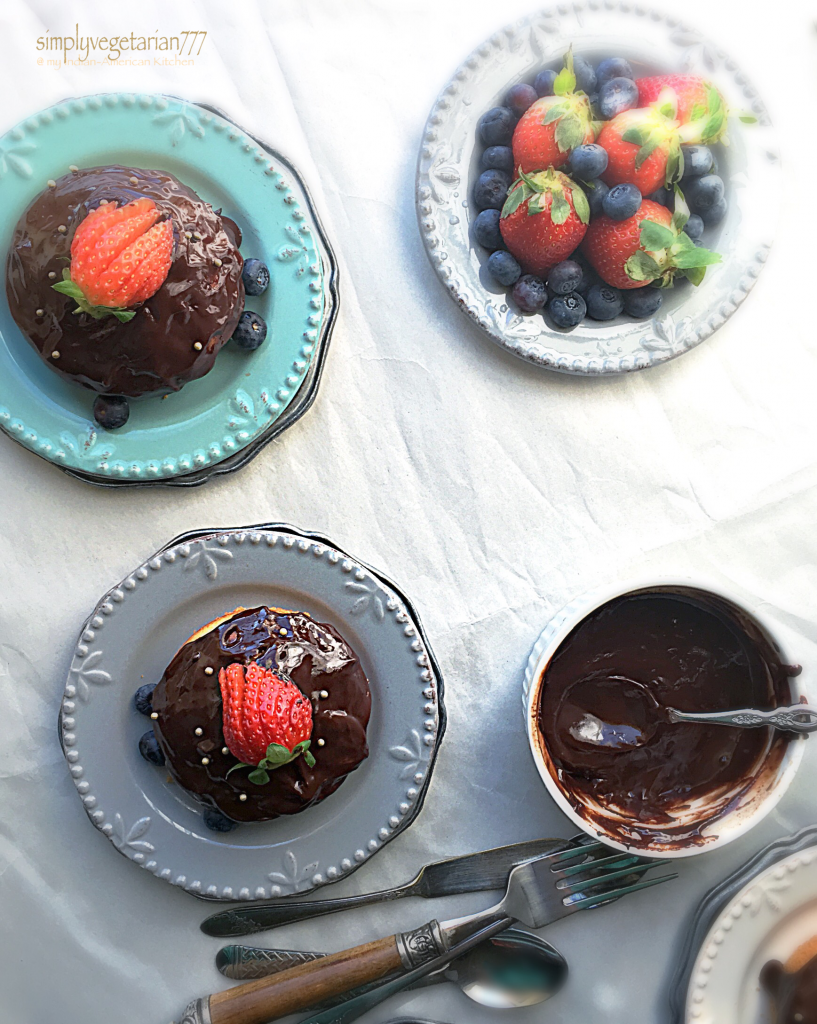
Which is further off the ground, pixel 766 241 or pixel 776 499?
pixel 766 241

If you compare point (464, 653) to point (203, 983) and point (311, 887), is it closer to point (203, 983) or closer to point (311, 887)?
point (311, 887)

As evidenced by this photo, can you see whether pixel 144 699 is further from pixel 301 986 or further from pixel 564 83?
pixel 564 83

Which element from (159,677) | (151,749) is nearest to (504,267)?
(159,677)

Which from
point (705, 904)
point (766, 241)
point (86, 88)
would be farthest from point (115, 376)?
point (705, 904)

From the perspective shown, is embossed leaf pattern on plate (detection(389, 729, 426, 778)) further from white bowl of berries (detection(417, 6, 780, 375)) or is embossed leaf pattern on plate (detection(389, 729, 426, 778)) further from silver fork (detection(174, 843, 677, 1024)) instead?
white bowl of berries (detection(417, 6, 780, 375))

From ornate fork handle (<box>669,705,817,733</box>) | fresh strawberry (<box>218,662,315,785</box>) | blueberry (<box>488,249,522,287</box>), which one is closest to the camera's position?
fresh strawberry (<box>218,662,315,785</box>)

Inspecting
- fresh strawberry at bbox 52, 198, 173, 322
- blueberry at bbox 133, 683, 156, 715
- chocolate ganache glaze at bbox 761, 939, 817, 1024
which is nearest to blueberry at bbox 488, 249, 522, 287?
fresh strawberry at bbox 52, 198, 173, 322
